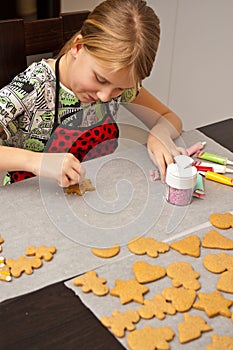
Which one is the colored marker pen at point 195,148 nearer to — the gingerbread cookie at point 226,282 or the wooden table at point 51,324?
the gingerbread cookie at point 226,282

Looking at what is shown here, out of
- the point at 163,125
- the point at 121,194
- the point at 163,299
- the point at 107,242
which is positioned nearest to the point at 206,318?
the point at 163,299

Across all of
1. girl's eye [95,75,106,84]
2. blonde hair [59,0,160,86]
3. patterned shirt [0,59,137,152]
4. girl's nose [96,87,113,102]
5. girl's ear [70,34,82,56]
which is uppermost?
blonde hair [59,0,160,86]

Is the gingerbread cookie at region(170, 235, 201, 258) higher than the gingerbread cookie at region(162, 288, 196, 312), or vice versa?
the gingerbread cookie at region(170, 235, 201, 258)

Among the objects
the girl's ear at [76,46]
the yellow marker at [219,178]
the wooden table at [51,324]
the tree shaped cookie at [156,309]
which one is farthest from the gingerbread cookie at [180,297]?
the girl's ear at [76,46]

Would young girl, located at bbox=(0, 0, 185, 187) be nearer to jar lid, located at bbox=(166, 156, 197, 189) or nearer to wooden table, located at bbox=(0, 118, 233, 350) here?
jar lid, located at bbox=(166, 156, 197, 189)

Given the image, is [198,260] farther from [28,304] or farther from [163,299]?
[28,304]

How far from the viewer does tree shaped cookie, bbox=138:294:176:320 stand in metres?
0.71

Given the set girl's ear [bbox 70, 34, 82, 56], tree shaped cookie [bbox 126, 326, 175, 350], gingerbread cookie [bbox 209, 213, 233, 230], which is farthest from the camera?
girl's ear [bbox 70, 34, 82, 56]

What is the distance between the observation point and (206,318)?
0.71m

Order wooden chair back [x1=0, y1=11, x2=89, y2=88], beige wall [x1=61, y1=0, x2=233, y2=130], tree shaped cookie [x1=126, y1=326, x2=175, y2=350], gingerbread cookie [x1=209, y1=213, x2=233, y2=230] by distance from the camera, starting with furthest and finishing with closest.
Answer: beige wall [x1=61, y1=0, x2=233, y2=130] < wooden chair back [x1=0, y1=11, x2=89, y2=88] < gingerbread cookie [x1=209, y1=213, x2=233, y2=230] < tree shaped cookie [x1=126, y1=326, x2=175, y2=350]

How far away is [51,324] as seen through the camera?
686 mm

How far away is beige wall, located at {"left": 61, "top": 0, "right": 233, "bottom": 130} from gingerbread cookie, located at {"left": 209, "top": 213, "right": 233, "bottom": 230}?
1270mm

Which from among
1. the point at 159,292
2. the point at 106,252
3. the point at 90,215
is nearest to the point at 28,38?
the point at 90,215

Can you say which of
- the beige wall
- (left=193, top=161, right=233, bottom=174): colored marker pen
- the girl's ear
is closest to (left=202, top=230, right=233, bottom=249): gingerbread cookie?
(left=193, top=161, right=233, bottom=174): colored marker pen
